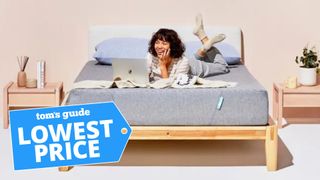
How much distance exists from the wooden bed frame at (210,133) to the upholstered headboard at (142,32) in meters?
1.58

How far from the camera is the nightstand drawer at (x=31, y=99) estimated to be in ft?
15.5

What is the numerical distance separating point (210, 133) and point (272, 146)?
393 mm

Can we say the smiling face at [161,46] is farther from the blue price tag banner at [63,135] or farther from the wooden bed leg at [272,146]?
the blue price tag banner at [63,135]

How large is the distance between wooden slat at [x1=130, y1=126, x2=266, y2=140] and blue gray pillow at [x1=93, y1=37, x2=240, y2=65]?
1.21 metres

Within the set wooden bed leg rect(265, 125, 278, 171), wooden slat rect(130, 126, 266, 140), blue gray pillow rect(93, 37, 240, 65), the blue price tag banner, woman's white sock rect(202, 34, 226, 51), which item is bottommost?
wooden bed leg rect(265, 125, 278, 171)

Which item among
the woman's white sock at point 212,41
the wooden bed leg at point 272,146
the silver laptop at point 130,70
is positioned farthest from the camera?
the woman's white sock at point 212,41

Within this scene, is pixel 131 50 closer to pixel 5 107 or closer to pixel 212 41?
pixel 212 41

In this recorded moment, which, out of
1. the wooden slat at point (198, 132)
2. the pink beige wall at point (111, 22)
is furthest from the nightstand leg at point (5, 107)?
the wooden slat at point (198, 132)

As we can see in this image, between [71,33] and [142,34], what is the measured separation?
64 cm

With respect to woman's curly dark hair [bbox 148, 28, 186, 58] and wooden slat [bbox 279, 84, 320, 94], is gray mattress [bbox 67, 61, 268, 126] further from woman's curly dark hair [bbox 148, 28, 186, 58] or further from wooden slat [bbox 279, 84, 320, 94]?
wooden slat [bbox 279, 84, 320, 94]

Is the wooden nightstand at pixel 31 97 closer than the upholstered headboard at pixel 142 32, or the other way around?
the wooden nightstand at pixel 31 97

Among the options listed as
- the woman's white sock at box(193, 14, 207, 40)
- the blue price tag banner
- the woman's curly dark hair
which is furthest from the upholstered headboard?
the blue price tag banner

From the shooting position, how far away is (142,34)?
5129mm

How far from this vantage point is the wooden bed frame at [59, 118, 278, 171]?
143 inches
